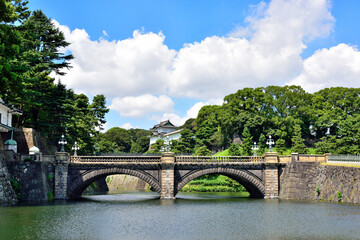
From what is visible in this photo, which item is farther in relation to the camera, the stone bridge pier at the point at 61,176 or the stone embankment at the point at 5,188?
the stone bridge pier at the point at 61,176

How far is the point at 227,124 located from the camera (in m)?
92.3

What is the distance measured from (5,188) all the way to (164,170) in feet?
59.2

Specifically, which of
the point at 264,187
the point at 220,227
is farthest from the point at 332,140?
the point at 220,227

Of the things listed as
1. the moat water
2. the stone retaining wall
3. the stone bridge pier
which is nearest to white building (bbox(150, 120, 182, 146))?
the stone bridge pier

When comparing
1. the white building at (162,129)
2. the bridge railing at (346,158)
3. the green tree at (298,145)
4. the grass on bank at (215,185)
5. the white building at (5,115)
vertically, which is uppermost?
the white building at (162,129)

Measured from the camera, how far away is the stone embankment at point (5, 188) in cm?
3800

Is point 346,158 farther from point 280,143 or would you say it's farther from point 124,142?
point 124,142

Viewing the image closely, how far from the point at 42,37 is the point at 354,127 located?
2051 inches

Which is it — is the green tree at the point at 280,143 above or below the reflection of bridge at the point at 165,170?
above

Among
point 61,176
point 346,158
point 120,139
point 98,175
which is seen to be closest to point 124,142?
point 120,139

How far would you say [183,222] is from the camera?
30.7 metres

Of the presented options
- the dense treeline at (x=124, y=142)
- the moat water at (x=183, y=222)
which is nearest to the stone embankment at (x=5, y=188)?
the moat water at (x=183, y=222)

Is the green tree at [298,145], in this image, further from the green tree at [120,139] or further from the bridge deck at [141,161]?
the green tree at [120,139]

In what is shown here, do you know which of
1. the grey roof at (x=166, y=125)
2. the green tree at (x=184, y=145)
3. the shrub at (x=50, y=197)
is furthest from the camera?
the grey roof at (x=166, y=125)
